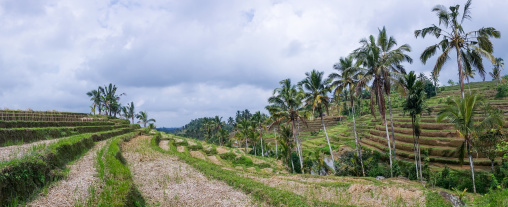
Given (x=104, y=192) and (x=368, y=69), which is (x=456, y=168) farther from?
(x=104, y=192)

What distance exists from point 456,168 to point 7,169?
136 ft

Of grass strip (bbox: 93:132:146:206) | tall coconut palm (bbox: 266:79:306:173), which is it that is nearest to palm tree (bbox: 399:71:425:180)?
tall coconut palm (bbox: 266:79:306:173)

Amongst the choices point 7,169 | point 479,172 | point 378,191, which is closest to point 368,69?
point 479,172

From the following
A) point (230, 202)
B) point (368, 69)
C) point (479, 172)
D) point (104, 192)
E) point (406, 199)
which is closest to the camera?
point (104, 192)

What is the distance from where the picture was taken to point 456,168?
3153cm

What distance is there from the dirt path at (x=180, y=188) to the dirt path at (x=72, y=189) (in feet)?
7.19

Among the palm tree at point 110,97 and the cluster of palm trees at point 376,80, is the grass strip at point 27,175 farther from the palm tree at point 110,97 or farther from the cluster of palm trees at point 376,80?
the palm tree at point 110,97

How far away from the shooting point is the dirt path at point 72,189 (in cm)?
691

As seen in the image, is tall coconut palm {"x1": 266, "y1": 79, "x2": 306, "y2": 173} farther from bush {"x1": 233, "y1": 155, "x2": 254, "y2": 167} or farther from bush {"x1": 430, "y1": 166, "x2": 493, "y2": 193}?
bush {"x1": 430, "y1": 166, "x2": 493, "y2": 193}

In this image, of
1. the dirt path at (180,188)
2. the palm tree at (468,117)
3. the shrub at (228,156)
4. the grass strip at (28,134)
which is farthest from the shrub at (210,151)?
the palm tree at (468,117)

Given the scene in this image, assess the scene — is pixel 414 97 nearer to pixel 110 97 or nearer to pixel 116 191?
pixel 116 191

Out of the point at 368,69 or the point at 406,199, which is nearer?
the point at 406,199

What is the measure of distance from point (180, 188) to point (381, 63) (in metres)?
26.6

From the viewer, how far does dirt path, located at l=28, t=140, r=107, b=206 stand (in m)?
6.91
